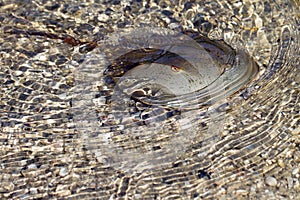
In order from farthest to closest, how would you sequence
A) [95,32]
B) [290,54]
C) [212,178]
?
[95,32], [290,54], [212,178]

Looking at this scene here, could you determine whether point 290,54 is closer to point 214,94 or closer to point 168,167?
point 214,94

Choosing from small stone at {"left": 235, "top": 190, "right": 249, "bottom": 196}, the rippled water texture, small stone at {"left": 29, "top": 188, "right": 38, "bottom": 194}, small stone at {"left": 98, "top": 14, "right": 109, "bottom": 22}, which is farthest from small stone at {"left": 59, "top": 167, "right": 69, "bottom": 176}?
small stone at {"left": 98, "top": 14, "right": 109, "bottom": 22}

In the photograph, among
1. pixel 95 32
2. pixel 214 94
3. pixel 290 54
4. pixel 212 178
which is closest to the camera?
pixel 212 178

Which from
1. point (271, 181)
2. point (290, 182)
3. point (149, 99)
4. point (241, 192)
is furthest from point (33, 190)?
point (290, 182)

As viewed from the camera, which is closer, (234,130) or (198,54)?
(234,130)

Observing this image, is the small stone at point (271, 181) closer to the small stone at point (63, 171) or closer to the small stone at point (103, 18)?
the small stone at point (63, 171)

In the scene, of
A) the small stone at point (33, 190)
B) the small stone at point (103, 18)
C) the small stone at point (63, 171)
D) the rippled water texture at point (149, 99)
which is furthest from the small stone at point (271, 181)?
the small stone at point (103, 18)

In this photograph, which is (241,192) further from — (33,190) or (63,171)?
(33,190)

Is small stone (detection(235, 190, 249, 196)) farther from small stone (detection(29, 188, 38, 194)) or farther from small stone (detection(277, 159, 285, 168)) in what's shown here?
small stone (detection(29, 188, 38, 194))

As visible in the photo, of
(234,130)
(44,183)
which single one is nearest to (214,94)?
(234,130)
